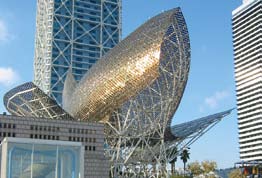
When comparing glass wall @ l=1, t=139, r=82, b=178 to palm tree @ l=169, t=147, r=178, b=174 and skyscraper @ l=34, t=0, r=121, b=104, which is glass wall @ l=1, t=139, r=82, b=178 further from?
skyscraper @ l=34, t=0, r=121, b=104

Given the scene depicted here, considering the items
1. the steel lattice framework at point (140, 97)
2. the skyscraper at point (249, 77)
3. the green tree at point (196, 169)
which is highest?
the skyscraper at point (249, 77)

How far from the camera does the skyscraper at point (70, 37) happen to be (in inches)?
5763

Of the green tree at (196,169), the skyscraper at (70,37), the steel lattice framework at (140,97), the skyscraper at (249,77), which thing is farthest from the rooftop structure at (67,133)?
the skyscraper at (249,77)

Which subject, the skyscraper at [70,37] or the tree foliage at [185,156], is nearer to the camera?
the tree foliage at [185,156]

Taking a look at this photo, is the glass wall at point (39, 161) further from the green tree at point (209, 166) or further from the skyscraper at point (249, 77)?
the skyscraper at point (249, 77)

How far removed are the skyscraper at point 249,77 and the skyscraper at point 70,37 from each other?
184 feet

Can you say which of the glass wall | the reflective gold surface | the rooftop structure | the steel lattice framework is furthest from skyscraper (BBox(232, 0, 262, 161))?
the glass wall

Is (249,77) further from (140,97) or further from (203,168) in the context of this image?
(140,97)

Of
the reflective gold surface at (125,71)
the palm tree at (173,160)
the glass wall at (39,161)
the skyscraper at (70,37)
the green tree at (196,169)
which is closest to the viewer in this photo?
the glass wall at (39,161)

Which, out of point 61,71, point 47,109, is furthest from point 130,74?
point 61,71

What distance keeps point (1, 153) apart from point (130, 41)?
3658 centimetres

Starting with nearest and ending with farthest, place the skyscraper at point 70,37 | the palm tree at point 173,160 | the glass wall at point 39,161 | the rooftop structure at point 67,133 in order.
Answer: the glass wall at point 39,161 → the rooftop structure at point 67,133 → the palm tree at point 173,160 → the skyscraper at point 70,37

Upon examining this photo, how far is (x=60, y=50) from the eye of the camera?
147375 millimetres

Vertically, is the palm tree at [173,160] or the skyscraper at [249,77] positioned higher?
the skyscraper at [249,77]
